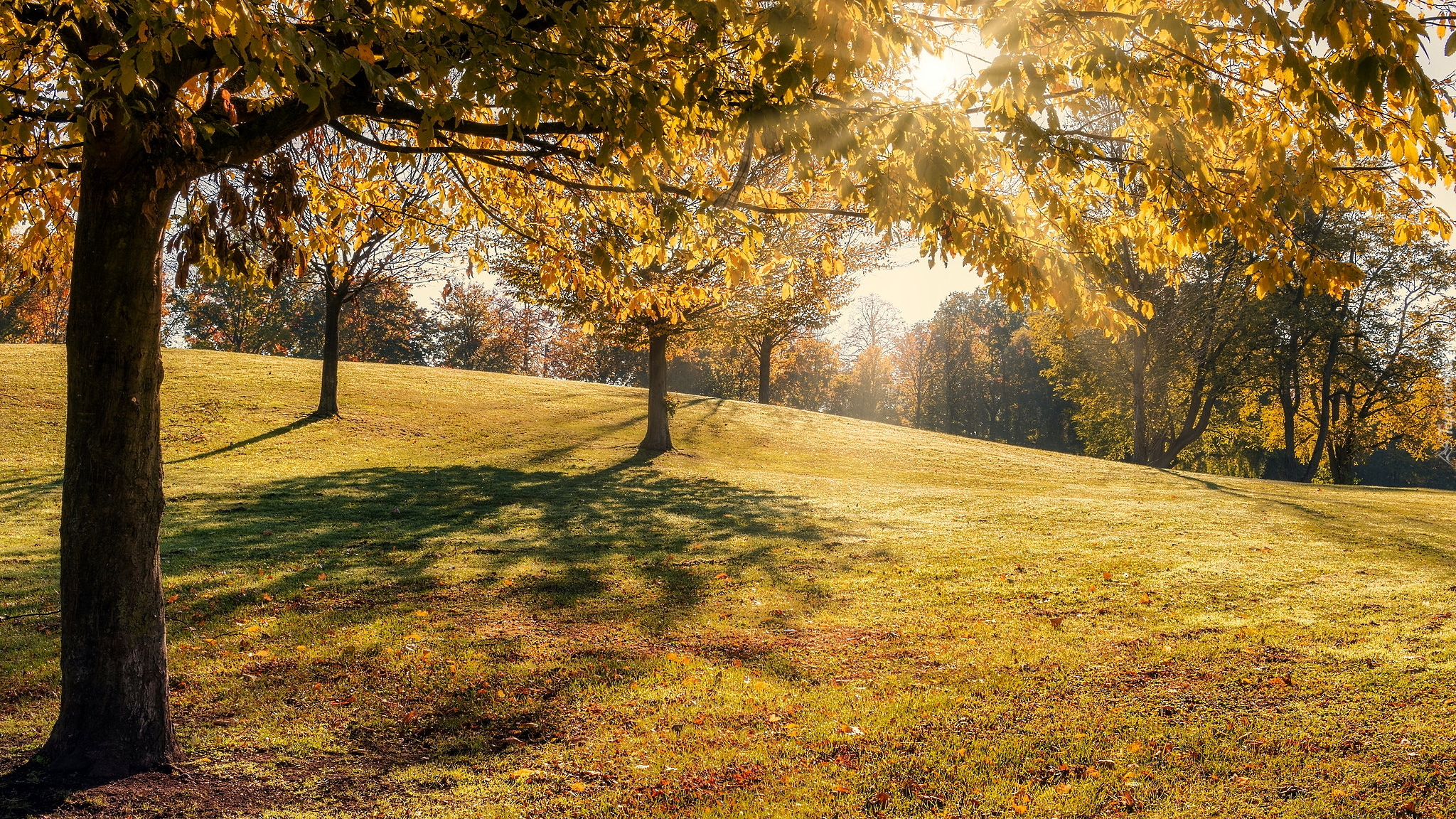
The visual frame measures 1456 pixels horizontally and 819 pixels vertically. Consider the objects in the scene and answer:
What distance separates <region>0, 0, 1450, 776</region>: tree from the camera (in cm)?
412

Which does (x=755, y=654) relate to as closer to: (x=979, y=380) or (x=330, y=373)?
(x=330, y=373)

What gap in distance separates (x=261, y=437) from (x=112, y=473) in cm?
1820

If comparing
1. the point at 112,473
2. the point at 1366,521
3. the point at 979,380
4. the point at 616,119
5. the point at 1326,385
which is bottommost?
the point at 1366,521

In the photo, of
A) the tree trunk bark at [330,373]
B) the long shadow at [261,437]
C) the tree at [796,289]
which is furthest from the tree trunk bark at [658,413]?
the long shadow at [261,437]

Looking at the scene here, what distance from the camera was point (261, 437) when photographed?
20906 millimetres

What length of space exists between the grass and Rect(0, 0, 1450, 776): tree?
1583 mm

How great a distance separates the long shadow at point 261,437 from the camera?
18531mm

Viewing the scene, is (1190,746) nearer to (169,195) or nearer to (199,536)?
(169,195)

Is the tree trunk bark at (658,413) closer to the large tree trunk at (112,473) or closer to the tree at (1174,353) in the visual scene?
the tree at (1174,353)

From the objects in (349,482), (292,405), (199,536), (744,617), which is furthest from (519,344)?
(744,617)

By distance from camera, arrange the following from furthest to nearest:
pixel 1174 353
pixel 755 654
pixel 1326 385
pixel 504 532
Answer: pixel 1326 385 < pixel 1174 353 < pixel 504 532 < pixel 755 654

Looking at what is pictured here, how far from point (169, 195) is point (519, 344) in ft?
214

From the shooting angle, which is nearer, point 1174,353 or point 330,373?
point 330,373

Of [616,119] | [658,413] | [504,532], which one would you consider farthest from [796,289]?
[616,119]
